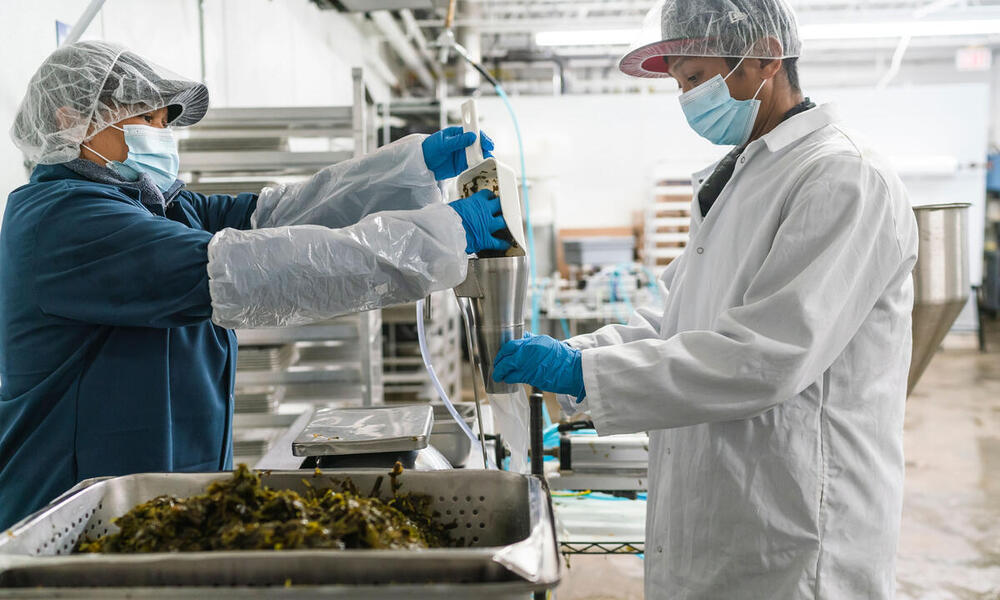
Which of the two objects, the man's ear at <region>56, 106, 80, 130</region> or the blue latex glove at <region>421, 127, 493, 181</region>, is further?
the blue latex glove at <region>421, 127, 493, 181</region>

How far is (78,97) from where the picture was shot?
1.26 m

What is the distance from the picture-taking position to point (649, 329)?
1528mm

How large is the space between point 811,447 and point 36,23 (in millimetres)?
2185

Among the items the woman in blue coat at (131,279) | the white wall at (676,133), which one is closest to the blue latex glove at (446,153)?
the woman in blue coat at (131,279)

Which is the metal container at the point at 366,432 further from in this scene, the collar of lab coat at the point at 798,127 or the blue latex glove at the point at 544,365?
the collar of lab coat at the point at 798,127

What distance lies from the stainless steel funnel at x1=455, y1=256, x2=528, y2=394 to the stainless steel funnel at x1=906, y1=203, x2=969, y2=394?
1.91m

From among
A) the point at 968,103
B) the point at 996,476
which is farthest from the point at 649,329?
the point at 968,103

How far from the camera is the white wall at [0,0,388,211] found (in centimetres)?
183

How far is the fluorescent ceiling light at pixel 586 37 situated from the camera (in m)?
5.41

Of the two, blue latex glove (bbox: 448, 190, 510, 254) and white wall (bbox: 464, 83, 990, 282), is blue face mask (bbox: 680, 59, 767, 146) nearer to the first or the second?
blue latex glove (bbox: 448, 190, 510, 254)

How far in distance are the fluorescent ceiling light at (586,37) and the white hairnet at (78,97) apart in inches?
181

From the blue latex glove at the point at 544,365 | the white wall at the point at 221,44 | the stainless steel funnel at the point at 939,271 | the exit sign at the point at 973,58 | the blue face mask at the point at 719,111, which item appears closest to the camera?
the blue latex glove at the point at 544,365

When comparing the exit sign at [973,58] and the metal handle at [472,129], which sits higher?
the exit sign at [973,58]

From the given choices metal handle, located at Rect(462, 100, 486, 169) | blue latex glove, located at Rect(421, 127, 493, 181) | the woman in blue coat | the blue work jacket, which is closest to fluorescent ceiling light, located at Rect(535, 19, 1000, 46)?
blue latex glove, located at Rect(421, 127, 493, 181)
